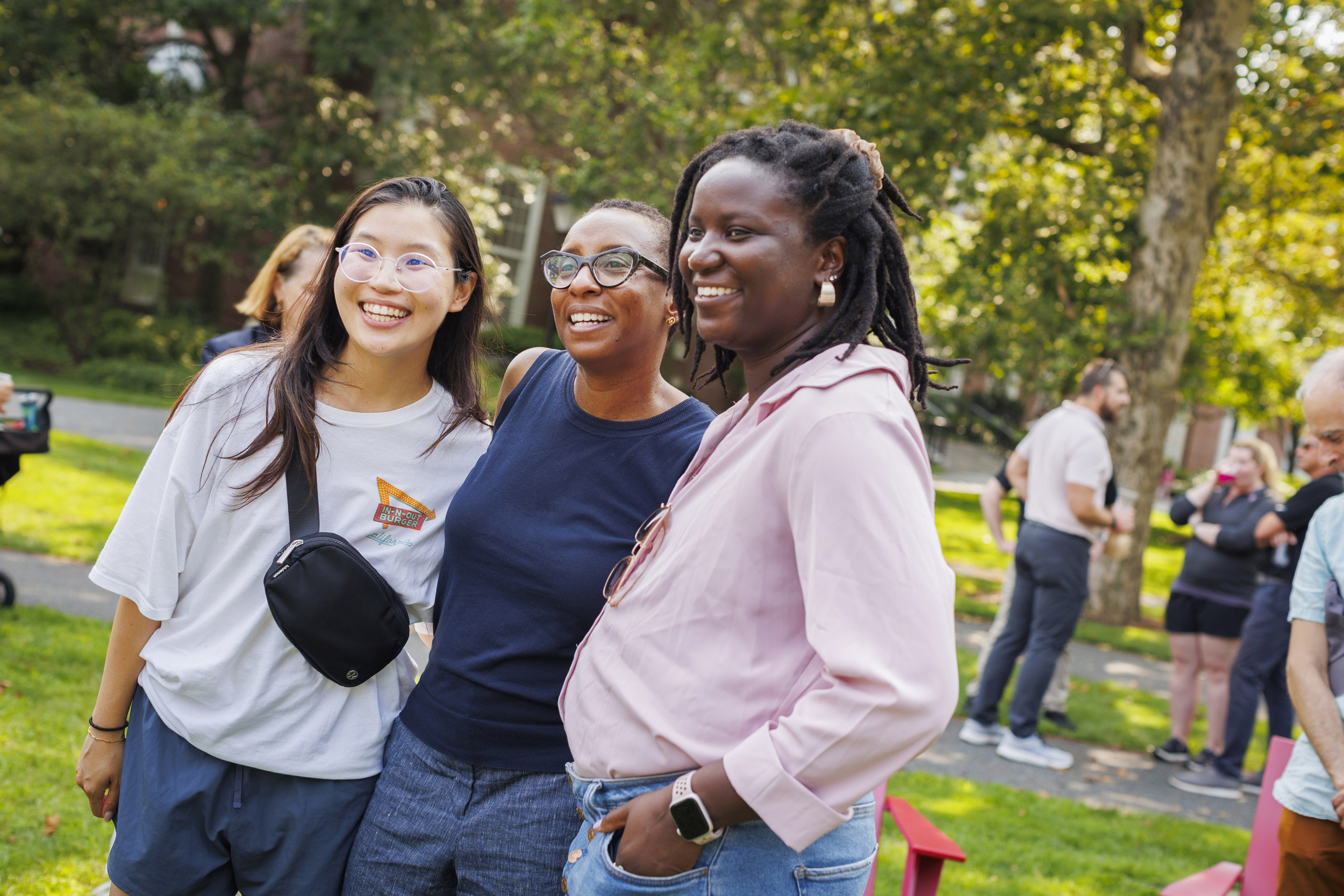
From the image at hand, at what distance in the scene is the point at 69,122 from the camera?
1638 centimetres

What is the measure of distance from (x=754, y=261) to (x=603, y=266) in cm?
63

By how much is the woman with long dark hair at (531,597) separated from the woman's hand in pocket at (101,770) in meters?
0.56

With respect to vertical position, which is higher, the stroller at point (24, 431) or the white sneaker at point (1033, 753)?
the stroller at point (24, 431)

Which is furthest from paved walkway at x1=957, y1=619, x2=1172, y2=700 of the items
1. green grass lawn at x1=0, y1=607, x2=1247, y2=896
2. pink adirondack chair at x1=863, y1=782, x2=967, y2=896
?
pink adirondack chair at x1=863, y1=782, x2=967, y2=896

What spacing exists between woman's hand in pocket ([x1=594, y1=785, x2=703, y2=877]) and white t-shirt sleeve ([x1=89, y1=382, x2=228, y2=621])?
44.3 inches

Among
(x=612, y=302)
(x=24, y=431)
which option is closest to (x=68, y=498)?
(x=24, y=431)

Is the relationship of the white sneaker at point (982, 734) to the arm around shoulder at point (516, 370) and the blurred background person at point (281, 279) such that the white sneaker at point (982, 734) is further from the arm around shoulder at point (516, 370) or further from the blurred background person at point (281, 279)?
the arm around shoulder at point (516, 370)

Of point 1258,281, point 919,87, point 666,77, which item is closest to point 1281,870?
point 919,87

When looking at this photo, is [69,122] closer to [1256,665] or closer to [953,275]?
[953,275]

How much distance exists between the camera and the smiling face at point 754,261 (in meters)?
1.52

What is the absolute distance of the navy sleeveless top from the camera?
1993mm

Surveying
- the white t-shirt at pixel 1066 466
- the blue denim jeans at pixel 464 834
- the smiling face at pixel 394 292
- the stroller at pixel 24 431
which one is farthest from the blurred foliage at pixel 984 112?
the blue denim jeans at pixel 464 834

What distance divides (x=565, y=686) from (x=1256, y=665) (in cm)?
576

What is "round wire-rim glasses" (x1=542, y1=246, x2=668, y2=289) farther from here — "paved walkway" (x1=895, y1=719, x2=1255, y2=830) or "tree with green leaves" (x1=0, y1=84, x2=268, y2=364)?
"tree with green leaves" (x1=0, y1=84, x2=268, y2=364)
